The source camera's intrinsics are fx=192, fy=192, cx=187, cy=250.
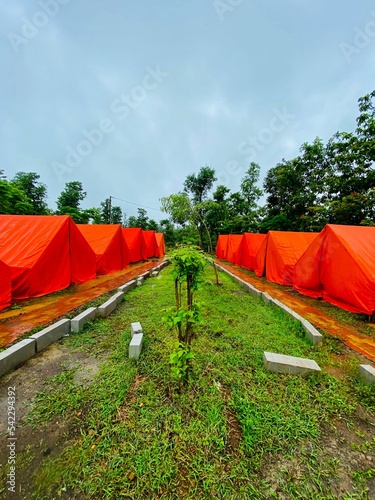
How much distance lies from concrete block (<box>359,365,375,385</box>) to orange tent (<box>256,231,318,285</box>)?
5.16 metres

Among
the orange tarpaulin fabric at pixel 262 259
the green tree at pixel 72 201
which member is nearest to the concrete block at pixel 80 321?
the orange tarpaulin fabric at pixel 262 259

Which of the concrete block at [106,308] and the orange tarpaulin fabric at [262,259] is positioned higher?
the orange tarpaulin fabric at [262,259]

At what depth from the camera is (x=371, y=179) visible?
10.6 metres

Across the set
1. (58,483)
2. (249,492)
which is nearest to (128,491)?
(58,483)

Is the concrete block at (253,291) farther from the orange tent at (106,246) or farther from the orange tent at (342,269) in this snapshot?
the orange tent at (106,246)

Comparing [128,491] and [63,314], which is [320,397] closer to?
[128,491]

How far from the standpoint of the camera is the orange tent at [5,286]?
4316 mm

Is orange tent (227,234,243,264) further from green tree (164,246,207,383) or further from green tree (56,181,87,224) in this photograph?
green tree (56,181,87,224)

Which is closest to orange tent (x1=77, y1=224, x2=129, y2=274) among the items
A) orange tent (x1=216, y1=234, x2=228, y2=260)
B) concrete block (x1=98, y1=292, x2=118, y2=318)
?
concrete block (x1=98, y1=292, x2=118, y2=318)

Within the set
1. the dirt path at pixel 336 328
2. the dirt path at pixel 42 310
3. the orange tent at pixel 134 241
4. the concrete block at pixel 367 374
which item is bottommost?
the dirt path at pixel 336 328

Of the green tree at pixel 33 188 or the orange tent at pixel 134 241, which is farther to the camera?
the green tree at pixel 33 188

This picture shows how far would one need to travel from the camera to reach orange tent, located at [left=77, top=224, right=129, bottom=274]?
8875mm

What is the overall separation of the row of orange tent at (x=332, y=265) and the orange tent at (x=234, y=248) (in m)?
4.95

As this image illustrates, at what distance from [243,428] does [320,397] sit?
1044 mm
